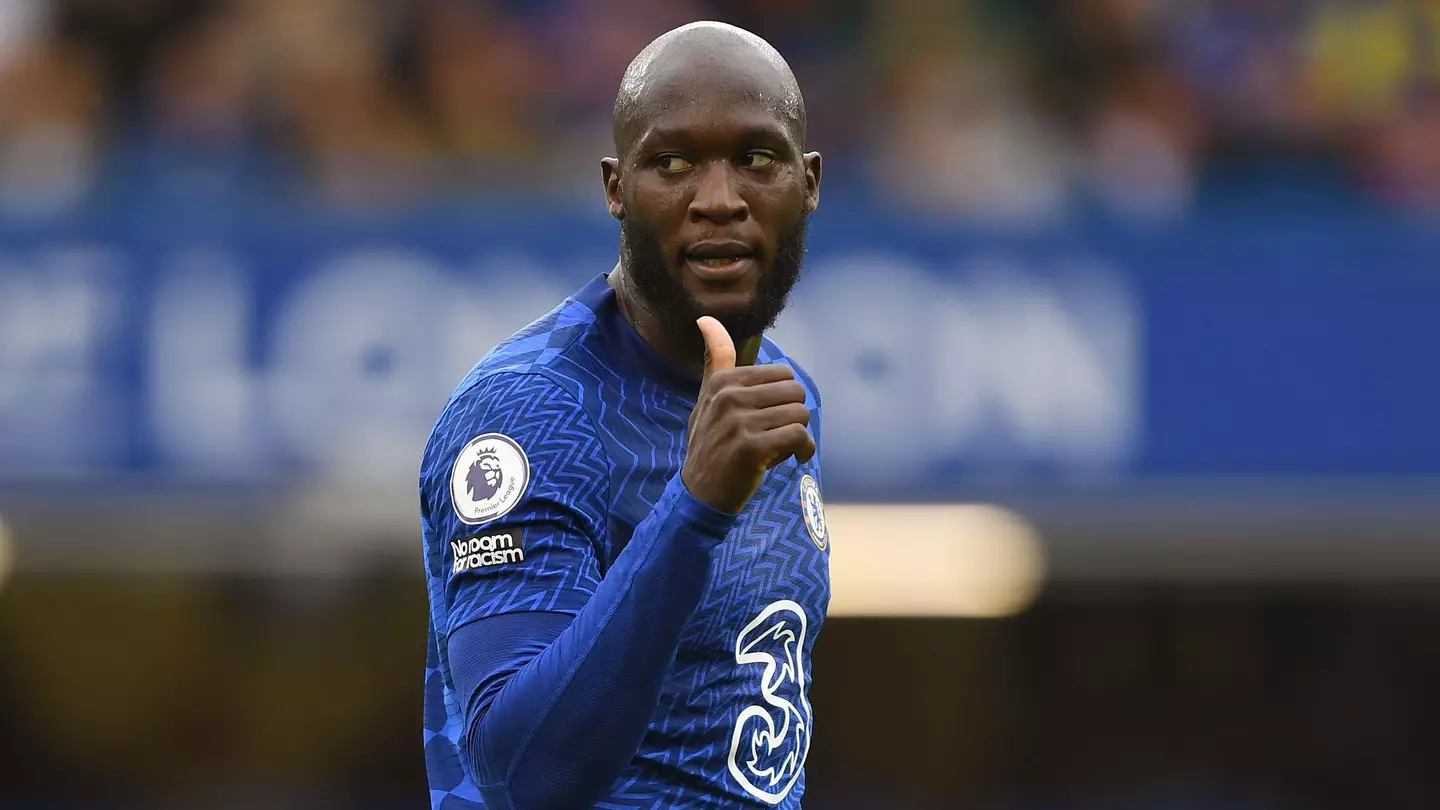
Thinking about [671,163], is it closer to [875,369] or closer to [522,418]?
[522,418]

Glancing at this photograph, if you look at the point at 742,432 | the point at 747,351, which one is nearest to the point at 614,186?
the point at 747,351

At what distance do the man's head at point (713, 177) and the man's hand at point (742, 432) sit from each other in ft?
1.01

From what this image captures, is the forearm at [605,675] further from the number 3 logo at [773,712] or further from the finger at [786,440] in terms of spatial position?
the number 3 logo at [773,712]

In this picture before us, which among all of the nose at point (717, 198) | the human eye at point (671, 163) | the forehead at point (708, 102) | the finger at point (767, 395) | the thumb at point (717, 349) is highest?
the forehead at point (708, 102)

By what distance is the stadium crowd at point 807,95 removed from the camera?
738 cm

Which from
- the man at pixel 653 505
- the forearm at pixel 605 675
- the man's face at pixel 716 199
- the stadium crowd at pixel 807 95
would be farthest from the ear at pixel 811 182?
the stadium crowd at pixel 807 95

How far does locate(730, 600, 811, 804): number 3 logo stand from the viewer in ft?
8.47

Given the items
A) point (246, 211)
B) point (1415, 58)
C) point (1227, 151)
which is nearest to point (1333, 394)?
point (1227, 151)

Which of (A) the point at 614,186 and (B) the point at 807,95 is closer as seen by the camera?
(A) the point at 614,186

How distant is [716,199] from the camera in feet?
8.11

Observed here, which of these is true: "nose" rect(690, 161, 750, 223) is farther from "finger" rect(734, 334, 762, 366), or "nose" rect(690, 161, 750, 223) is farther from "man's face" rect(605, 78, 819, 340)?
"finger" rect(734, 334, 762, 366)

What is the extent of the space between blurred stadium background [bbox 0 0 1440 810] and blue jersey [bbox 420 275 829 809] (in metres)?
4.30

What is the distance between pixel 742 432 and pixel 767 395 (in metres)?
0.05

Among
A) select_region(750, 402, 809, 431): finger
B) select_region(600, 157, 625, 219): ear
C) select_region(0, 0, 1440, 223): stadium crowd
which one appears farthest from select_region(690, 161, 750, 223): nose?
select_region(0, 0, 1440, 223): stadium crowd
